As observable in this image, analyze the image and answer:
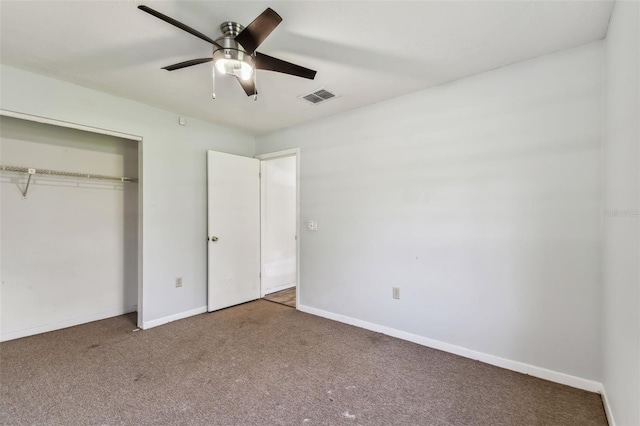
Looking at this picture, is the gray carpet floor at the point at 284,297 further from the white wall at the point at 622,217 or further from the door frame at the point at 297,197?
the white wall at the point at 622,217

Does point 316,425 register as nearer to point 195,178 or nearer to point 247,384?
point 247,384

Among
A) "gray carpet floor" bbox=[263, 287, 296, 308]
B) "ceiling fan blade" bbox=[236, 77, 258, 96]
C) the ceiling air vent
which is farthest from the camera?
"gray carpet floor" bbox=[263, 287, 296, 308]

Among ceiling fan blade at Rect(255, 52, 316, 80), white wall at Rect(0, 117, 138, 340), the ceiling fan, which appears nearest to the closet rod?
white wall at Rect(0, 117, 138, 340)

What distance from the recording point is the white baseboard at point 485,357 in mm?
2104

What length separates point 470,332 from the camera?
101 inches

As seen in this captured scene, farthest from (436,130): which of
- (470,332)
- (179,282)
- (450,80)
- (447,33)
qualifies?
(179,282)

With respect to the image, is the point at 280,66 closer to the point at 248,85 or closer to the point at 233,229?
the point at 248,85

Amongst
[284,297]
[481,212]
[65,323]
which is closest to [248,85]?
[481,212]

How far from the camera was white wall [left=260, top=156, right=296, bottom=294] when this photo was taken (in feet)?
14.9

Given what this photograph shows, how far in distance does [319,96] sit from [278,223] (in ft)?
7.72

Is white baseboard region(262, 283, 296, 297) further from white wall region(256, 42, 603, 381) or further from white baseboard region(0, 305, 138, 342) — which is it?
white baseboard region(0, 305, 138, 342)

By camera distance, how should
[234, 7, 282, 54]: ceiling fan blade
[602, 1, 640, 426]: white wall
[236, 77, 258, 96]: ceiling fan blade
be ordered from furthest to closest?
[236, 77, 258, 96]: ceiling fan blade
[234, 7, 282, 54]: ceiling fan blade
[602, 1, 640, 426]: white wall

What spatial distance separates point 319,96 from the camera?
3010 mm

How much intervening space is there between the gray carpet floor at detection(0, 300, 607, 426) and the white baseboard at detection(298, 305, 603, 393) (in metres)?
0.06
